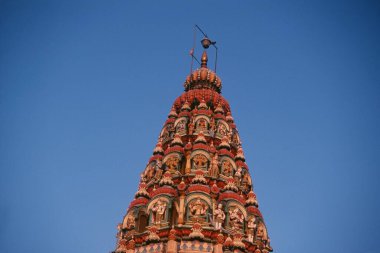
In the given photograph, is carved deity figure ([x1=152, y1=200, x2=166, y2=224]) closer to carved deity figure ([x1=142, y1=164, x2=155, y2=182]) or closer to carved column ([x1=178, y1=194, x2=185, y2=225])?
carved column ([x1=178, y1=194, x2=185, y2=225])

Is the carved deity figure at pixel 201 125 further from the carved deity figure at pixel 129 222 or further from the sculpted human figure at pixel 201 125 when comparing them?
the carved deity figure at pixel 129 222

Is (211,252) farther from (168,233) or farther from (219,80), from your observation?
(219,80)

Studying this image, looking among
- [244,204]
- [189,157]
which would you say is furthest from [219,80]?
[244,204]

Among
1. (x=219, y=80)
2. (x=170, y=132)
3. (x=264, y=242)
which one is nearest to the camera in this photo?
(x=264, y=242)

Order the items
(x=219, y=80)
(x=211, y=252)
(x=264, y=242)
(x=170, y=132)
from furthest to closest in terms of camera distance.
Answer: (x=219, y=80) < (x=170, y=132) < (x=264, y=242) < (x=211, y=252)

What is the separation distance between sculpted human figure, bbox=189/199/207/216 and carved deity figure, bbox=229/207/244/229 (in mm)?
2059

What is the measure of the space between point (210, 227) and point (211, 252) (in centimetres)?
184

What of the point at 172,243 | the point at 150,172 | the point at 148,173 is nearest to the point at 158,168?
the point at 150,172

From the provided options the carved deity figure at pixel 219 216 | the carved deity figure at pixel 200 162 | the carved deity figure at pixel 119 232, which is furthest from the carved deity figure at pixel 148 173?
the carved deity figure at pixel 219 216

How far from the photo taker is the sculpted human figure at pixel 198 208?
33625 millimetres

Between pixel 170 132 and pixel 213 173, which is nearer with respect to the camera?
pixel 213 173

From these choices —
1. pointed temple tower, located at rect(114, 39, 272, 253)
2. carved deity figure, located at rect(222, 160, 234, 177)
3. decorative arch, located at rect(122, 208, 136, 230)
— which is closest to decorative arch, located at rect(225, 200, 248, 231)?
pointed temple tower, located at rect(114, 39, 272, 253)

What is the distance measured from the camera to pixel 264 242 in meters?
35.9

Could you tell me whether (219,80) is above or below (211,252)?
above
